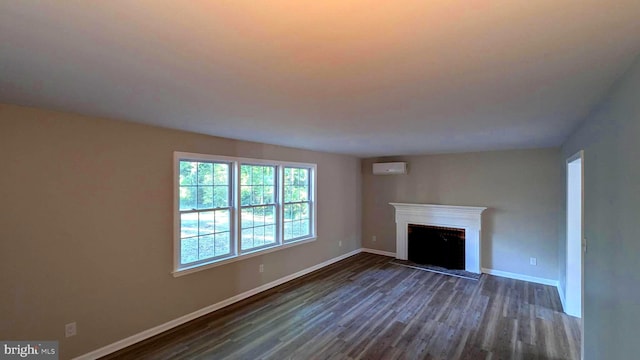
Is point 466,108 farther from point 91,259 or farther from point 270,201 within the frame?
point 91,259

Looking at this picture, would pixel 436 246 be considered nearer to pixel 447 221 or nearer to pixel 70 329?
pixel 447 221

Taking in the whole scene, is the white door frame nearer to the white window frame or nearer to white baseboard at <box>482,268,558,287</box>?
white baseboard at <box>482,268,558,287</box>

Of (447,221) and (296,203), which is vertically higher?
(296,203)

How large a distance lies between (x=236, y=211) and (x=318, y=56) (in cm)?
313

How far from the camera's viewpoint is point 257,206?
452 cm

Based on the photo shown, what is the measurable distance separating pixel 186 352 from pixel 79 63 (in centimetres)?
272

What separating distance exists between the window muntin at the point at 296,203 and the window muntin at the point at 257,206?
0.26 meters

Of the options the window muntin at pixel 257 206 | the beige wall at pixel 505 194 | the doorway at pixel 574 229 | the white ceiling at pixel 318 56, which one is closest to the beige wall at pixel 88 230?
the white ceiling at pixel 318 56

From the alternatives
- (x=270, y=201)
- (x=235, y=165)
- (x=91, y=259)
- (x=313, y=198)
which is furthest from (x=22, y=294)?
(x=313, y=198)

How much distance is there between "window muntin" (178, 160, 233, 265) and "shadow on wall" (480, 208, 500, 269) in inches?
179

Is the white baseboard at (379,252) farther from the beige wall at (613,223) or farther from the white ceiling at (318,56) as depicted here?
the white ceiling at (318,56)

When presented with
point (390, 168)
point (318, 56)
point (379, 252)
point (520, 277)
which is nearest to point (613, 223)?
point (318, 56)

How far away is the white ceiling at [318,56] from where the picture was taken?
104 cm

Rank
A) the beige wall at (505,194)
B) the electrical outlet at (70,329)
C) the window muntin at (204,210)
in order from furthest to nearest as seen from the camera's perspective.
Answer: the beige wall at (505,194) → the window muntin at (204,210) → the electrical outlet at (70,329)
